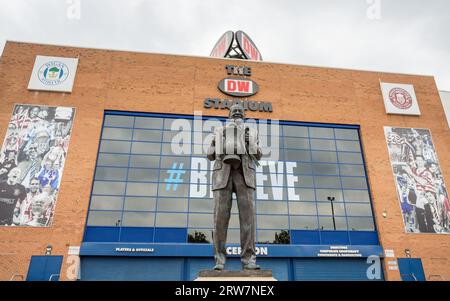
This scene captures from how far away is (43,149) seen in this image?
754 inches

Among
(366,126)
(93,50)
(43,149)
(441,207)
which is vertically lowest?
(441,207)

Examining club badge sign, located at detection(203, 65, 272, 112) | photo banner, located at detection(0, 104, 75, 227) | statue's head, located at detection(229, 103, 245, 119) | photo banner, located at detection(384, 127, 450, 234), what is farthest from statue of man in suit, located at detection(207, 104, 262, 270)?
photo banner, located at detection(384, 127, 450, 234)

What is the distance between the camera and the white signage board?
2064 centimetres

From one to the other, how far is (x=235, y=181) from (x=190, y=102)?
1644cm

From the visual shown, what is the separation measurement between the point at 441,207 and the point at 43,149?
25.5 meters

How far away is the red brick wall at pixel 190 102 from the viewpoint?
60.3 feet

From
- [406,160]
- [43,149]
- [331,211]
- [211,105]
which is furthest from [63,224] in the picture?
[406,160]

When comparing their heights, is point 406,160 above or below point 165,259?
above

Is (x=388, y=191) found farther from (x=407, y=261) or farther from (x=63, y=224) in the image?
(x=63, y=224)

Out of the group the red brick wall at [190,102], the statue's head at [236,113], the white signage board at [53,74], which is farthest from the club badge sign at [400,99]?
the white signage board at [53,74]

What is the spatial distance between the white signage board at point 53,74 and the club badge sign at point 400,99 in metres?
22.6

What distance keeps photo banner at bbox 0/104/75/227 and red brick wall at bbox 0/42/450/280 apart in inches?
18.3

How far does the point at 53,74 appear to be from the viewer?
69.2 ft

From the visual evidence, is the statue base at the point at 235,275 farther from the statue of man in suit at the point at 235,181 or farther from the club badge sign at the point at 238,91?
the club badge sign at the point at 238,91
